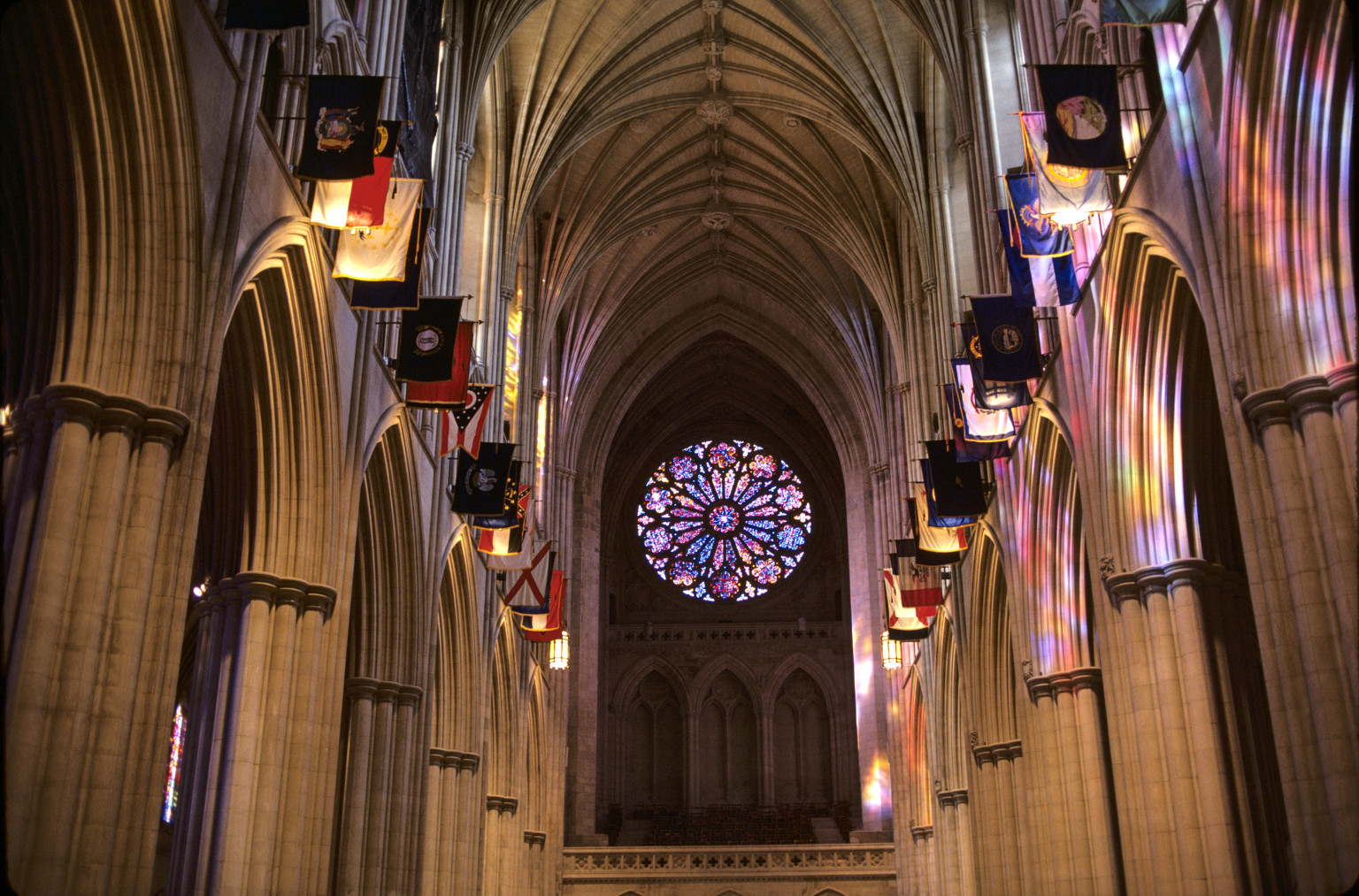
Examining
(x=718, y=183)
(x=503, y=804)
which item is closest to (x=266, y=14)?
(x=503, y=804)

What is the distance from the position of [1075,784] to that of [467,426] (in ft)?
30.9

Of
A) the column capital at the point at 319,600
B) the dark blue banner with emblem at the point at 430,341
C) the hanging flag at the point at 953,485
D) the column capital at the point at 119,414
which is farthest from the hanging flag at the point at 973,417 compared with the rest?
the column capital at the point at 119,414

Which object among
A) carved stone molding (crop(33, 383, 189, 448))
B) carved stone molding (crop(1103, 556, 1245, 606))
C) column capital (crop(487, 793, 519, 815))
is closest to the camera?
carved stone molding (crop(33, 383, 189, 448))

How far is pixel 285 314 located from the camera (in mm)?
12414

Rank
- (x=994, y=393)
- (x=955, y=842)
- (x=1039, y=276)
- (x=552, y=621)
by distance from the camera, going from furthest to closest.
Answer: (x=955, y=842) < (x=552, y=621) < (x=994, y=393) < (x=1039, y=276)

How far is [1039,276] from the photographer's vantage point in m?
14.2

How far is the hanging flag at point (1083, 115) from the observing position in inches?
455

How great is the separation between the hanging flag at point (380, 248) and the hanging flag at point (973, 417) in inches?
316

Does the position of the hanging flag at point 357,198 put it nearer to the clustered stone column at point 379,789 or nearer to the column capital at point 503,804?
the clustered stone column at point 379,789

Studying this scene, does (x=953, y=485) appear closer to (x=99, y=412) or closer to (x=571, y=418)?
(x=99, y=412)

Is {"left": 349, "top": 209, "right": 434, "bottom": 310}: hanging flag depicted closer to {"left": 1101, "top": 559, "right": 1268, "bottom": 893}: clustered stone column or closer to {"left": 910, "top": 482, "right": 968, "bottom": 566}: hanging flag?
{"left": 1101, "top": 559, "right": 1268, "bottom": 893}: clustered stone column

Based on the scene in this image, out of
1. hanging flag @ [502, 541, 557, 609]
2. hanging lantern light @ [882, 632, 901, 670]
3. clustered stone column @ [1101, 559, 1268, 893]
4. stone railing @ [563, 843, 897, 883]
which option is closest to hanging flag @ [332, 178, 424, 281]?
clustered stone column @ [1101, 559, 1268, 893]

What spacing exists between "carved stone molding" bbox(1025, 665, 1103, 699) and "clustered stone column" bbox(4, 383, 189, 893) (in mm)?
10994

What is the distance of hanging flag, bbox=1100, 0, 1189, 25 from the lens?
10.6m
